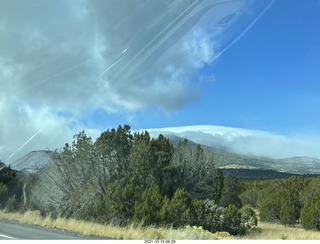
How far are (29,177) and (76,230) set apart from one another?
945cm

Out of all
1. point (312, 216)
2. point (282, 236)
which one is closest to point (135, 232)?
point (282, 236)

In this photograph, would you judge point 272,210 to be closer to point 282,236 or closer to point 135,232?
point 282,236

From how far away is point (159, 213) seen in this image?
55.1 ft

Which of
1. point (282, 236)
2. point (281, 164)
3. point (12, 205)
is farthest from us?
point (281, 164)

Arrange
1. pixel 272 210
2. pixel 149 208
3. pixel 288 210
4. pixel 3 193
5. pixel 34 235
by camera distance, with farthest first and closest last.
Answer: pixel 272 210 < pixel 288 210 < pixel 3 193 < pixel 149 208 < pixel 34 235

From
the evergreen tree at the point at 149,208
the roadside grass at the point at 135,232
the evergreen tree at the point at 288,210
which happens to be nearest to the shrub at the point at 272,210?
the evergreen tree at the point at 288,210

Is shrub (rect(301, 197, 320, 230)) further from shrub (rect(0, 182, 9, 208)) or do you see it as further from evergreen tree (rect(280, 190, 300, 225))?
shrub (rect(0, 182, 9, 208))

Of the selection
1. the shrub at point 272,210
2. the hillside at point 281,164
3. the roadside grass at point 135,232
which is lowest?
the shrub at point 272,210

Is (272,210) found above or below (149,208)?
below

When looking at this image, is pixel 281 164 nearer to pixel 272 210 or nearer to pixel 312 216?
pixel 272 210

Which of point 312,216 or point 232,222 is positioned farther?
point 312,216

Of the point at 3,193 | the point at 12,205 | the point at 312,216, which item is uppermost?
the point at 3,193

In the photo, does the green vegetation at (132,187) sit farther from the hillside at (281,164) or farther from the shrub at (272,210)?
the hillside at (281,164)
